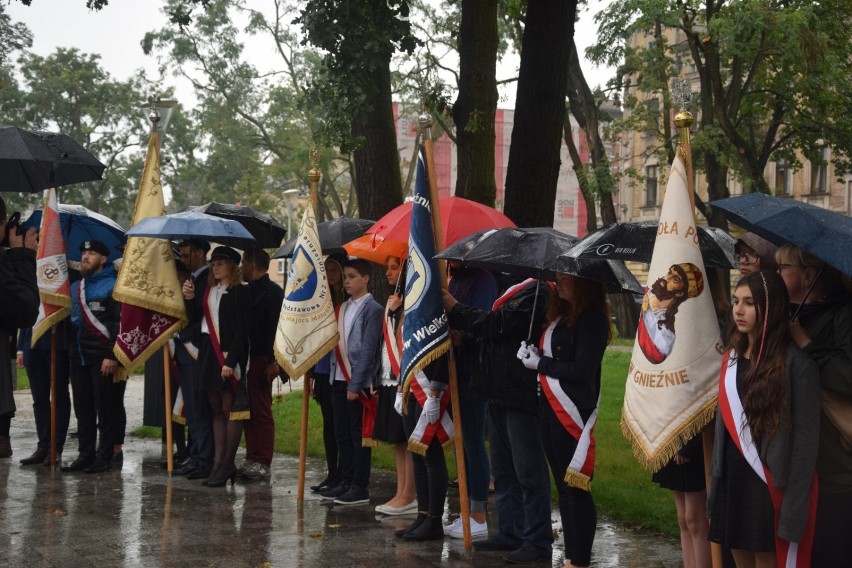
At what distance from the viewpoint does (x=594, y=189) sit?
89.2ft

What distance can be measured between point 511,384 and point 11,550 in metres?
3.37

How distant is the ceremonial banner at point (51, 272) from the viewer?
35.3 ft

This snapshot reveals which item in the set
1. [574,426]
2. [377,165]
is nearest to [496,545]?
[574,426]

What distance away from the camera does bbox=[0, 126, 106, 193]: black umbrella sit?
31.0ft

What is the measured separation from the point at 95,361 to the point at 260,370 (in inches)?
65.9

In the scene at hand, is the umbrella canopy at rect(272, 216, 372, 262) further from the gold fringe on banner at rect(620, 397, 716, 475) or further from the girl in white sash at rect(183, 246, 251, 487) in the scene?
the gold fringe on banner at rect(620, 397, 716, 475)

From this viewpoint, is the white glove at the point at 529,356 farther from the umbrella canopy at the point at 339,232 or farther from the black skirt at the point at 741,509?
the umbrella canopy at the point at 339,232

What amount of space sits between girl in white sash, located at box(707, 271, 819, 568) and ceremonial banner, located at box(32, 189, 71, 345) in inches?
285

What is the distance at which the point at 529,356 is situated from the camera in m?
6.93

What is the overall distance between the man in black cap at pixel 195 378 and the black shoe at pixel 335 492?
147 cm

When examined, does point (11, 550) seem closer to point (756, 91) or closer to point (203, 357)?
point (203, 357)

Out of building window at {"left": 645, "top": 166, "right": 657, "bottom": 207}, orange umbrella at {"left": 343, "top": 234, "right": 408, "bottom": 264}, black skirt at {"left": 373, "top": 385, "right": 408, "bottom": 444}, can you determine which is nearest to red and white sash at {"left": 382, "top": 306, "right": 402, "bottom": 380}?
black skirt at {"left": 373, "top": 385, "right": 408, "bottom": 444}

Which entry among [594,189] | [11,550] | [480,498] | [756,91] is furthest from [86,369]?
[756,91]

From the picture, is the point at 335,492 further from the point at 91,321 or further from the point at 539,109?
the point at 539,109
